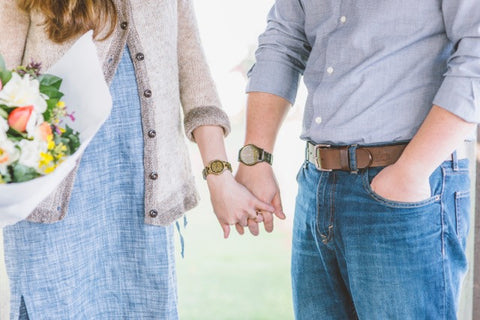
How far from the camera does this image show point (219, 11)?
2.56 m

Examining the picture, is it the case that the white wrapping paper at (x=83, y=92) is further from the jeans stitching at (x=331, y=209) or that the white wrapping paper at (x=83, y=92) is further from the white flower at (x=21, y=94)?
the jeans stitching at (x=331, y=209)

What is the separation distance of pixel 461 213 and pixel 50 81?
950mm

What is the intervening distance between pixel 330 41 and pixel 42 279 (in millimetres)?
905

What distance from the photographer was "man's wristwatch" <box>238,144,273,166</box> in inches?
63.8

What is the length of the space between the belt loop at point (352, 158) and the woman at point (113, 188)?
39 centimetres

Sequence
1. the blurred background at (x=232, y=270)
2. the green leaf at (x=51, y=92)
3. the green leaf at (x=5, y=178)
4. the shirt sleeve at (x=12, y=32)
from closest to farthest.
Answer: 1. the green leaf at (x=5, y=178)
2. the green leaf at (x=51, y=92)
3. the shirt sleeve at (x=12, y=32)
4. the blurred background at (x=232, y=270)

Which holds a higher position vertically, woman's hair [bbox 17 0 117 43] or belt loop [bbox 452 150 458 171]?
woman's hair [bbox 17 0 117 43]

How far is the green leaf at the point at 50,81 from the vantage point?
3.80 feet

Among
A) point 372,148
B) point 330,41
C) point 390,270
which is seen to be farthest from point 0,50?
point 390,270

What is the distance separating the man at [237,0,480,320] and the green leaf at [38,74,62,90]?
2.09 ft

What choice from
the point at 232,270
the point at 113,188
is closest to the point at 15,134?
the point at 113,188

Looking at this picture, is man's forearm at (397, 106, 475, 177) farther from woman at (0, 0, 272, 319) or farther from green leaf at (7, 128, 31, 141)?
green leaf at (7, 128, 31, 141)

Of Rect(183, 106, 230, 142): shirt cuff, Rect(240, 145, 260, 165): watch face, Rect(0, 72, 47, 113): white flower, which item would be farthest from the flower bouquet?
Rect(240, 145, 260, 165): watch face

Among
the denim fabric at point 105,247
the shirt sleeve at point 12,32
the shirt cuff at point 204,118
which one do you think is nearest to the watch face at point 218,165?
the shirt cuff at point 204,118
